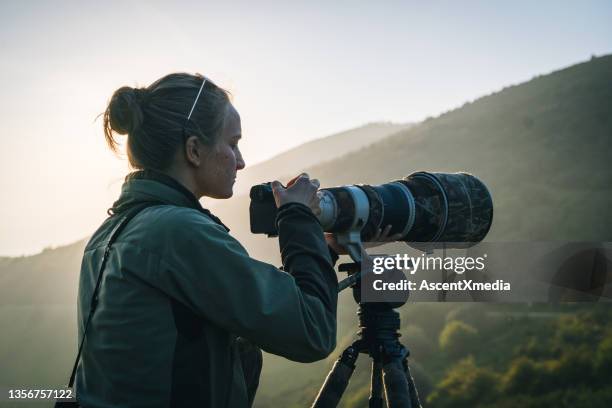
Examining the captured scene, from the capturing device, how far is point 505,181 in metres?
21.5

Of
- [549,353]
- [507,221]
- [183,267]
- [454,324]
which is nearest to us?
[183,267]

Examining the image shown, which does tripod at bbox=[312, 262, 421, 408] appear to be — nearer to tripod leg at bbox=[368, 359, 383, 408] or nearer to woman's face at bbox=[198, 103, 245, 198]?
tripod leg at bbox=[368, 359, 383, 408]

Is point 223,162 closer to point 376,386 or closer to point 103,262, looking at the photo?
point 103,262

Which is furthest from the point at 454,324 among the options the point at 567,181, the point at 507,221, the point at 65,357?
the point at 65,357

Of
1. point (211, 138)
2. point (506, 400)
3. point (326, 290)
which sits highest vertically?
point (211, 138)

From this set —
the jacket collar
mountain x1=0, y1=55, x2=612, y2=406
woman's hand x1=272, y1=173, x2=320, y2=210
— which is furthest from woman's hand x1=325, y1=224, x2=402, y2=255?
mountain x1=0, y1=55, x2=612, y2=406

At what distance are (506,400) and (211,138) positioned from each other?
10980mm

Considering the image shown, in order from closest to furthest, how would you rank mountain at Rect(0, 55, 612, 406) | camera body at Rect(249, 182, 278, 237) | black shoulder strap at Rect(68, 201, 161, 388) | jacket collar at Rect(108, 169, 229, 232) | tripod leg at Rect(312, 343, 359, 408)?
black shoulder strap at Rect(68, 201, 161, 388)
jacket collar at Rect(108, 169, 229, 232)
camera body at Rect(249, 182, 278, 237)
tripod leg at Rect(312, 343, 359, 408)
mountain at Rect(0, 55, 612, 406)

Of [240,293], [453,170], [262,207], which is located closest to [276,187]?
[262,207]

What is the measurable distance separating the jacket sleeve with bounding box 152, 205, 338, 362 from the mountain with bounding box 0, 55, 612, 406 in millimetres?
10625

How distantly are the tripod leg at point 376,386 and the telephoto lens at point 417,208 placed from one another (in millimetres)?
604

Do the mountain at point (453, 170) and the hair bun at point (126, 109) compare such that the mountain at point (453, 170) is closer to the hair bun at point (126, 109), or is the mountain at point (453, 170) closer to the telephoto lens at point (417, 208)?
the telephoto lens at point (417, 208)

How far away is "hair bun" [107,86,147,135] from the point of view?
2189 millimetres

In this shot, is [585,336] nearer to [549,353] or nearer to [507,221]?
[549,353]
